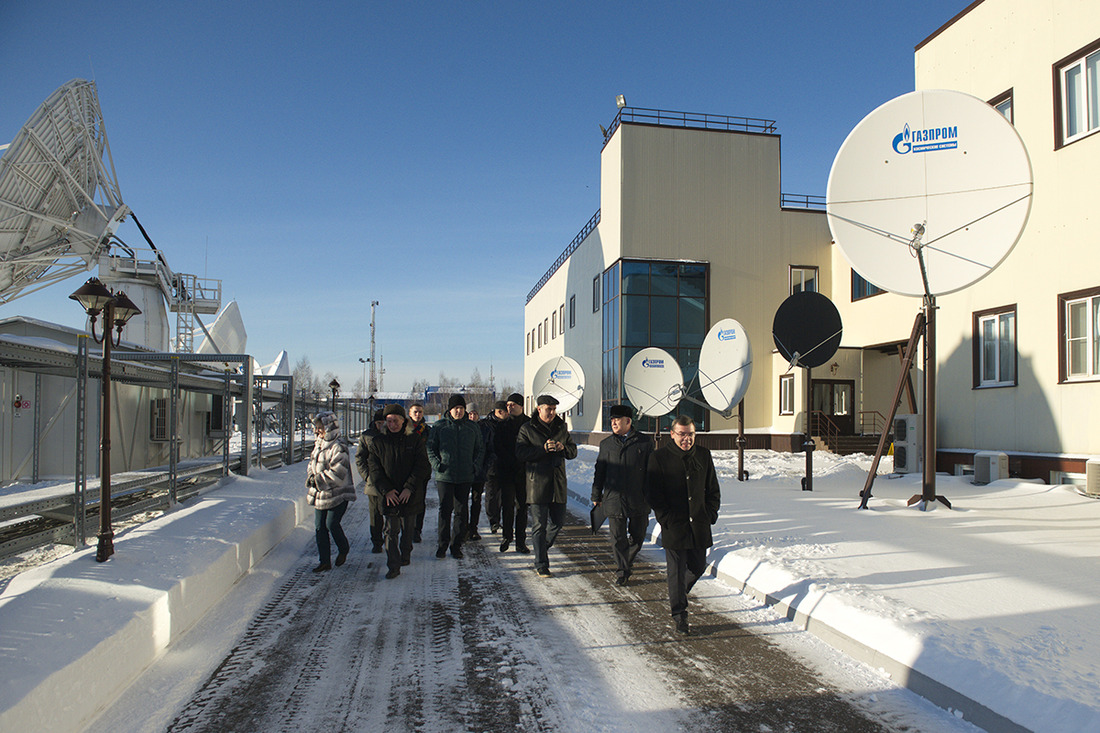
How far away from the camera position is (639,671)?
4.69 metres

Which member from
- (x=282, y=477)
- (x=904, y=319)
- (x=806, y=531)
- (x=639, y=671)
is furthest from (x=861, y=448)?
(x=639, y=671)

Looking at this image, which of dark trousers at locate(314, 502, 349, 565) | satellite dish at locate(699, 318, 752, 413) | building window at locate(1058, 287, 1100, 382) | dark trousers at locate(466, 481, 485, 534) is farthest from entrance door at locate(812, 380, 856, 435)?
dark trousers at locate(314, 502, 349, 565)

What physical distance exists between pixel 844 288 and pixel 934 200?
19.7 m

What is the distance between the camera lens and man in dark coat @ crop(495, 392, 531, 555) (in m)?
8.91

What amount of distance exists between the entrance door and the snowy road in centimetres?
2343

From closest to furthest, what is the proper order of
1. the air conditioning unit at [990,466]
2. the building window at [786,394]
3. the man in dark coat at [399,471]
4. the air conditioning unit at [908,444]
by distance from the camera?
the man in dark coat at [399,471] → the air conditioning unit at [990,466] → the air conditioning unit at [908,444] → the building window at [786,394]

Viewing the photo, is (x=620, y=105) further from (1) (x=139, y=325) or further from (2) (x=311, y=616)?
(2) (x=311, y=616)

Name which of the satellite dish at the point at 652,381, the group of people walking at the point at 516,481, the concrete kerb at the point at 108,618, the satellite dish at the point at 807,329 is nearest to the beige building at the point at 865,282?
the satellite dish at the point at 807,329

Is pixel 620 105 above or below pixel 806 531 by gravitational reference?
above

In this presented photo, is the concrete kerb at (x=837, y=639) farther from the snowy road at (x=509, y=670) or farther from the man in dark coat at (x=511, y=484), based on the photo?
the man in dark coat at (x=511, y=484)

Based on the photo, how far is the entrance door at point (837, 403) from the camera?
2819 centimetres

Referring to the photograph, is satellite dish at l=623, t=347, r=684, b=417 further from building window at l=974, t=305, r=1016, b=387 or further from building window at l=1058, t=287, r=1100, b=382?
building window at l=1058, t=287, r=1100, b=382

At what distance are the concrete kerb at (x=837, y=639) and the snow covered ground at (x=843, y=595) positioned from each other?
13 mm

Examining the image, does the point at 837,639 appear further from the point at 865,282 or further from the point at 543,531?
the point at 865,282
